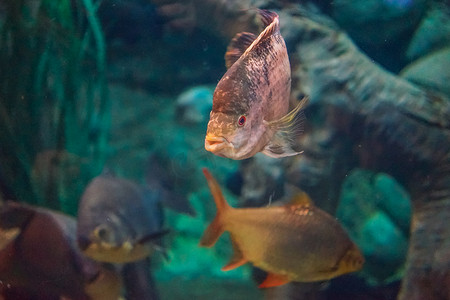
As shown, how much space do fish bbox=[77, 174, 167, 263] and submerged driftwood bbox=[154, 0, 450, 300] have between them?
1.25 m

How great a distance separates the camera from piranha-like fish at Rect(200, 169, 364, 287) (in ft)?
6.63

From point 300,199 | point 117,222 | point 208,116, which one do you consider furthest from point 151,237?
point 208,116

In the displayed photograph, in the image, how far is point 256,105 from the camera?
3.15 feet

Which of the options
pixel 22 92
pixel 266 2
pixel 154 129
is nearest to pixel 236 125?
pixel 266 2

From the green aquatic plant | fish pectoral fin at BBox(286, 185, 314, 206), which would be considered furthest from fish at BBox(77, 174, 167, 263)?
fish pectoral fin at BBox(286, 185, 314, 206)

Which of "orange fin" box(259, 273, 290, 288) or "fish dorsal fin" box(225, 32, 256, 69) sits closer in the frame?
"fish dorsal fin" box(225, 32, 256, 69)

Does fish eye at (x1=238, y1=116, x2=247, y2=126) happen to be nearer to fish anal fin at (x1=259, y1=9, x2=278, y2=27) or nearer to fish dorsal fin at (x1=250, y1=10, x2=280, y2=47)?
fish dorsal fin at (x1=250, y1=10, x2=280, y2=47)

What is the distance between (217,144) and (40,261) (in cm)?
210

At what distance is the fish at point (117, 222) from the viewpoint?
2496 mm

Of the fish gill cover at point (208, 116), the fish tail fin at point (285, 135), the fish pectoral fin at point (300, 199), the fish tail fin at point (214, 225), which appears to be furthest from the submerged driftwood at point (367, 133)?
the fish tail fin at point (285, 135)

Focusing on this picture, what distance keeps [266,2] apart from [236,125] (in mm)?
2815

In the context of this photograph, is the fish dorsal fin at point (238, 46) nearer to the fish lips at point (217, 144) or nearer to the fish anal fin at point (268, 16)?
the fish anal fin at point (268, 16)

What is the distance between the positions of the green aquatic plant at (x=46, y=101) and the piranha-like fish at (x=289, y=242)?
7.15ft

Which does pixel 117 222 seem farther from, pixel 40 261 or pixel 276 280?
pixel 276 280
